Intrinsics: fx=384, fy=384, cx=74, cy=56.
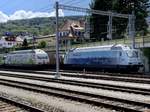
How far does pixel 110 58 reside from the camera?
40.5 meters

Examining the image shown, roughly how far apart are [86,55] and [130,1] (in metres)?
33.5

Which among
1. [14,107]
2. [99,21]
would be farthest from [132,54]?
[99,21]

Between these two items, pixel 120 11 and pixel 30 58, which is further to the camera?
pixel 120 11

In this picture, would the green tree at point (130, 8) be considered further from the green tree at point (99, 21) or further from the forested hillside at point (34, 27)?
the forested hillside at point (34, 27)

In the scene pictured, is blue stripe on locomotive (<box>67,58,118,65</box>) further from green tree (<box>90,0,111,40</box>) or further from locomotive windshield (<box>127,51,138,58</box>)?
green tree (<box>90,0,111,40</box>)

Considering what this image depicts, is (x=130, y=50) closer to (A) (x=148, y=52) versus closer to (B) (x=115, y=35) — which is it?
(A) (x=148, y=52)

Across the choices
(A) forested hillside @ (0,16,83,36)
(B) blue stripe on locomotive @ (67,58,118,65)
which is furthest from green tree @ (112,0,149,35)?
(A) forested hillside @ (0,16,83,36)

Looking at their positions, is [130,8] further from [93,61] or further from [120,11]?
[93,61]

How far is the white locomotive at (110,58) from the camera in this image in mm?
38750

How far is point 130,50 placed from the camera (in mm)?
39156

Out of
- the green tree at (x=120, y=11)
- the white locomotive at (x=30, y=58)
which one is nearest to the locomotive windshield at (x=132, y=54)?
the white locomotive at (x=30, y=58)

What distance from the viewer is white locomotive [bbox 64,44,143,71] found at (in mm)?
38750

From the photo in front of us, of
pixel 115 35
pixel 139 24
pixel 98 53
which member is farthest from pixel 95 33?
pixel 98 53

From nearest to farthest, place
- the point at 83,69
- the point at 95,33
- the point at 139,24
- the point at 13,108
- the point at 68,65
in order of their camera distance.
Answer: the point at 13,108, the point at 83,69, the point at 68,65, the point at 139,24, the point at 95,33
